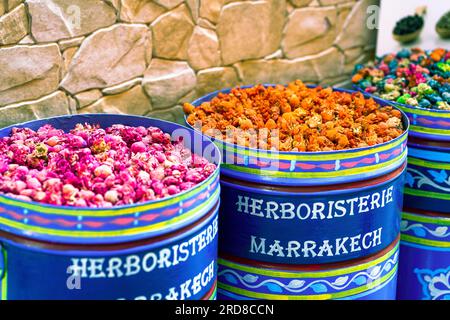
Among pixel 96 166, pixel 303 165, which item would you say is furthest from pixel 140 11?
pixel 303 165

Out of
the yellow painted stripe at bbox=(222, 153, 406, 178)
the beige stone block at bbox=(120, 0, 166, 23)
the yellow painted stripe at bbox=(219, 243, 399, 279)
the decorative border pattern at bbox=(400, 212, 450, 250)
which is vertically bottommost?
the decorative border pattern at bbox=(400, 212, 450, 250)

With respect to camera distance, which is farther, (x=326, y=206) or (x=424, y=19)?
(x=424, y=19)

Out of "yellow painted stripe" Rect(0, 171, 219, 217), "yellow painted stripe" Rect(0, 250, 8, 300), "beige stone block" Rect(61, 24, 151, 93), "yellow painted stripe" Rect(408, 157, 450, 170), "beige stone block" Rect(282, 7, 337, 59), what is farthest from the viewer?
"beige stone block" Rect(282, 7, 337, 59)

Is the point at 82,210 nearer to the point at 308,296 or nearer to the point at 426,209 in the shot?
the point at 308,296

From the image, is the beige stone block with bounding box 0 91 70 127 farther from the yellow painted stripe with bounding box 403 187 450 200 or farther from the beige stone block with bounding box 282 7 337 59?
the yellow painted stripe with bounding box 403 187 450 200

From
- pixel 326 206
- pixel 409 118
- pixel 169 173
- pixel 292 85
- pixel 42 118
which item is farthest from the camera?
pixel 292 85

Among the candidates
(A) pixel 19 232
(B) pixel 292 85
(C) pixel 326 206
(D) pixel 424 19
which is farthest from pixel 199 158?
(D) pixel 424 19

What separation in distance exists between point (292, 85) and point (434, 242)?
904 millimetres

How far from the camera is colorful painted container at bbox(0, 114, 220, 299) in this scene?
1699mm

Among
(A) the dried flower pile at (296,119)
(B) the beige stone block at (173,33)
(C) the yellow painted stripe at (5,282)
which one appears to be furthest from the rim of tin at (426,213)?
(C) the yellow painted stripe at (5,282)

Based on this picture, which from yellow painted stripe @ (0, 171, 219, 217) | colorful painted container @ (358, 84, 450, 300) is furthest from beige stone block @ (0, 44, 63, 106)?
colorful painted container @ (358, 84, 450, 300)

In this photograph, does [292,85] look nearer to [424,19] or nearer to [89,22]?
[89,22]

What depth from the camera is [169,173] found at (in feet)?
6.63

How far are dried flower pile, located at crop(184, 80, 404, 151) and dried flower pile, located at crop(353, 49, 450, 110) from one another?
21 centimetres
